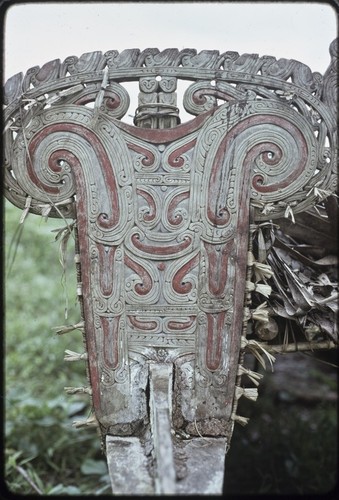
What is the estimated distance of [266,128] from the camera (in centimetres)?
201

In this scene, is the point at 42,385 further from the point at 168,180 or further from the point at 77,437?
the point at 168,180

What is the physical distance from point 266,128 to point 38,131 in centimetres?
65

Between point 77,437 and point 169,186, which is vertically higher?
point 169,186

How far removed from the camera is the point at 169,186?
6.63 ft

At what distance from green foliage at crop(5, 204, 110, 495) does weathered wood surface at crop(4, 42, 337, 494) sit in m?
0.29

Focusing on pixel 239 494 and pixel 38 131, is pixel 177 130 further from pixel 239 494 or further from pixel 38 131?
pixel 239 494

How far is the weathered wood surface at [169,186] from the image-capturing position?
2006 millimetres

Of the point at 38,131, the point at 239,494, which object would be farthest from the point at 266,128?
the point at 239,494

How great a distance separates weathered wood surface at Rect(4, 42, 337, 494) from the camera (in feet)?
6.58

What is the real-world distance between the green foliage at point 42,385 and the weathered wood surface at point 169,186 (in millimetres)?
288

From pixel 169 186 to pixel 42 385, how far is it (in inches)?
102

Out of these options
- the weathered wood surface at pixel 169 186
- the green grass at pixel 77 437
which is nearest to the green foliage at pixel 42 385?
the green grass at pixel 77 437

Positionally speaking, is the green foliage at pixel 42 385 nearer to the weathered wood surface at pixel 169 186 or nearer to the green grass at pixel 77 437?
the green grass at pixel 77 437

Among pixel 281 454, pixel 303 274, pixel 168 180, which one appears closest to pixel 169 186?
pixel 168 180
